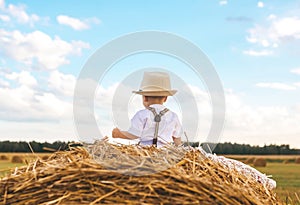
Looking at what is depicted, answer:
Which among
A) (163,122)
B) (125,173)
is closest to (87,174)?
(125,173)

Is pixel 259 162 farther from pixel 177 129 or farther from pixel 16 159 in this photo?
pixel 177 129

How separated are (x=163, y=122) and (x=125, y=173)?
1.94m

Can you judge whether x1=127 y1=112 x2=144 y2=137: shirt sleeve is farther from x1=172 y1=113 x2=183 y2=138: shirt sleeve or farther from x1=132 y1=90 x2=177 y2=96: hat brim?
x1=172 y1=113 x2=183 y2=138: shirt sleeve

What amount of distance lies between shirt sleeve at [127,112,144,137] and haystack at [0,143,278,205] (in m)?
1.38

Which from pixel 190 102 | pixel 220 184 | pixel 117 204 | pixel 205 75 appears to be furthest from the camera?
pixel 190 102

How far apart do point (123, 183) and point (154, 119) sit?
1.91m

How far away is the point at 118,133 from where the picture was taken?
491 centimetres

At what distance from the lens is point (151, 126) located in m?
5.03

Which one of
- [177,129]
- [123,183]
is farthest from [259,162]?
[123,183]

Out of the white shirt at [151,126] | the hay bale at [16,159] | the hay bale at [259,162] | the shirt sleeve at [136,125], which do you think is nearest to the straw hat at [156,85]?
the white shirt at [151,126]

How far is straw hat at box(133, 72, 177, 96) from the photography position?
4.99m

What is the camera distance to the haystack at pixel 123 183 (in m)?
3.12

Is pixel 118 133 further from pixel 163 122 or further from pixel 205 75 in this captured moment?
pixel 205 75

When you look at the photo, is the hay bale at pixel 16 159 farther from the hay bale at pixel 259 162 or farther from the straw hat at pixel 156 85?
the straw hat at pixel 156 85
